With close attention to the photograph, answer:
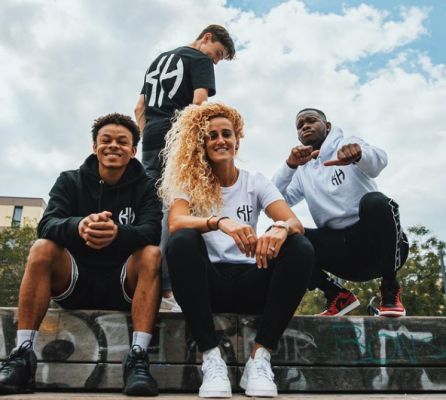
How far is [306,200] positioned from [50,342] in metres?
2.64

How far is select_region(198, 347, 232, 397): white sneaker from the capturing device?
2.70 m

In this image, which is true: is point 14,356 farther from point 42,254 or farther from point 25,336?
point 42,254

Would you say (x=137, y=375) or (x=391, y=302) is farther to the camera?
(x=391, y=302)

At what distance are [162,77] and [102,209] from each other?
197cm

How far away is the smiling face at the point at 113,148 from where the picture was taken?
368 cm

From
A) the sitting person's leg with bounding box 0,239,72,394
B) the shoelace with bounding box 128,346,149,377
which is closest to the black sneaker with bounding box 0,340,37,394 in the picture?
the sitting person's leg with bounding box 0,239,72,394

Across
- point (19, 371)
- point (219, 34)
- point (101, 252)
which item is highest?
point (219, 34)

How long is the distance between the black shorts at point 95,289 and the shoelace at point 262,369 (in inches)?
40.4

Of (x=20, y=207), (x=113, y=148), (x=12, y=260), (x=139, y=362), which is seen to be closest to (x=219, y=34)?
(x=113, y=148)

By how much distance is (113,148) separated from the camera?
3.70 metres

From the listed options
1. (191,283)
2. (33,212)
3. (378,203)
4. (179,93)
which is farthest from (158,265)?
(33,212)

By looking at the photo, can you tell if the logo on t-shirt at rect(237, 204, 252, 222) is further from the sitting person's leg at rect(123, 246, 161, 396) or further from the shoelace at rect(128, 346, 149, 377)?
the shoelace at rect(128, 346, 149, 377)

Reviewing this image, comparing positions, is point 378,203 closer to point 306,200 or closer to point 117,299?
point 306,200

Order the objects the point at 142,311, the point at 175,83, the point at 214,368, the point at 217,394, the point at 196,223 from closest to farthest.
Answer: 1. the point at 217,394
2. the point at 214,368
3. the point at 142,311
4. the point at 196,223
5. the point at 175,83
